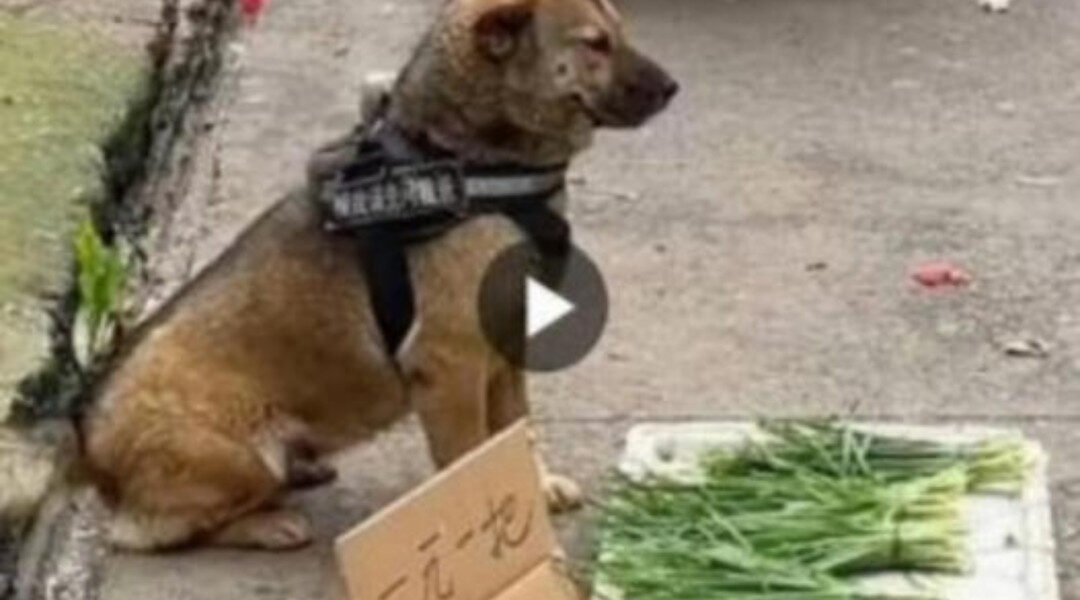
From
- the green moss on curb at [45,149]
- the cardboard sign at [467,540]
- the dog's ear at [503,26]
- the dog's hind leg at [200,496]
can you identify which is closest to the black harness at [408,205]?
the dog's ear at [503,26]

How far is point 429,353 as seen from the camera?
5.02 m

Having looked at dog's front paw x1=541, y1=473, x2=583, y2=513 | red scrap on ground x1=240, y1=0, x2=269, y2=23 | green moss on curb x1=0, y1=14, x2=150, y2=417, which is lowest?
dog's front paw x1=541, y1=473, x2=583, y2=513

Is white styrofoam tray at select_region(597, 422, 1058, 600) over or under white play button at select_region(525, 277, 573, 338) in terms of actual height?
under

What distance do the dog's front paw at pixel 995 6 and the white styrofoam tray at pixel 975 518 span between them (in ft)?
9.72

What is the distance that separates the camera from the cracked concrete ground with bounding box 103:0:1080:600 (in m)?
5.59

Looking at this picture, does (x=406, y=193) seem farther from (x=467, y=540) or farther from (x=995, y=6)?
(x=995, y=6)

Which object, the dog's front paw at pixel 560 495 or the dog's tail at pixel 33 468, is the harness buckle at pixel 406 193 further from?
the dog's tail at pixel 33 468

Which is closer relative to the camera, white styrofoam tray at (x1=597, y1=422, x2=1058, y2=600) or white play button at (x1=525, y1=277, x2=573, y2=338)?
white styrofoam tray at (x1=597, y1=422, x2=1058, y2=600)

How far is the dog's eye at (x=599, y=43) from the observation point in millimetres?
4977

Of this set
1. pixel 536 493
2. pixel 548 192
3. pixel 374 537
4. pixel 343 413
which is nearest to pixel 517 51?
pixel 548 192

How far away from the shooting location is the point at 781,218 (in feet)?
22.1

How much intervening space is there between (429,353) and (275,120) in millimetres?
2548

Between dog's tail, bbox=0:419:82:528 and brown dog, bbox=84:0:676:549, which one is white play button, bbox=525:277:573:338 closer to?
brown dog, bbox=84:0:676:549
